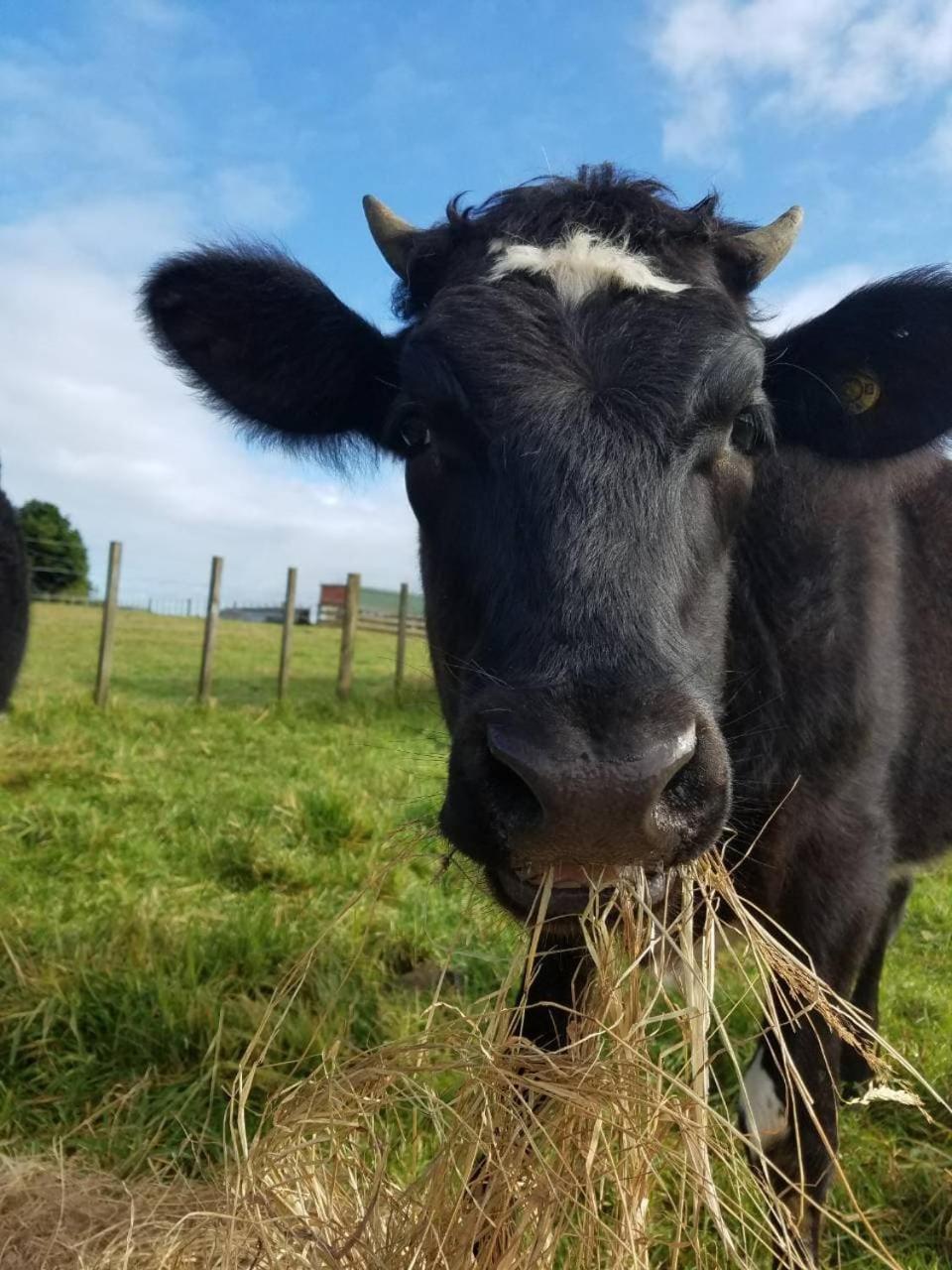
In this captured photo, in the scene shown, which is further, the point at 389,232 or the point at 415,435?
the point at 389,232

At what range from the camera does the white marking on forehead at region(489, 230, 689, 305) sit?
2.55m

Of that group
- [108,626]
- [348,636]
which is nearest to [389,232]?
[108,626]

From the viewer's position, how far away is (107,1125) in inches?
131

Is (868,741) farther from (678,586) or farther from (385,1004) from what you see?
(385,1004)

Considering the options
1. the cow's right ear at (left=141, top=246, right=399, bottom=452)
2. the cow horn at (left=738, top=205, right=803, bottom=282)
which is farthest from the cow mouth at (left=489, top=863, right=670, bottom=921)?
the cow horn at (left=738, top=205, right=803, bottom=282)

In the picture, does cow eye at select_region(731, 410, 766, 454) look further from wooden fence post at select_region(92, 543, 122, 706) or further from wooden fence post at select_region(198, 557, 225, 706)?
wooden fence post at select_region(198, 557, 225, 706)

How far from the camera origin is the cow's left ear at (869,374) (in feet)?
9.68

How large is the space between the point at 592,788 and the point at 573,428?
90 cm

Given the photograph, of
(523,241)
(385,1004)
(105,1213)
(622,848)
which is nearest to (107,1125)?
(105,1213)

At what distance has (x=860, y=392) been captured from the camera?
310cm

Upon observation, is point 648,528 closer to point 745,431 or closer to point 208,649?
point 745,431

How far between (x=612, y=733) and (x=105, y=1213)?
2009 millimetres

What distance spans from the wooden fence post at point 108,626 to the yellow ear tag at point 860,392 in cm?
1064

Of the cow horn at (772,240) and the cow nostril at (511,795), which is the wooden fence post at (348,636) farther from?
the cow nostril at (511,795)
